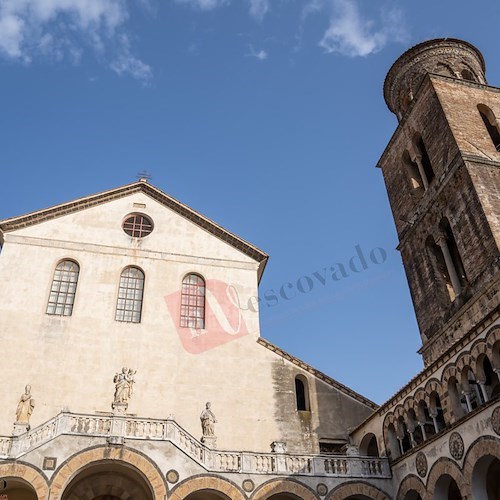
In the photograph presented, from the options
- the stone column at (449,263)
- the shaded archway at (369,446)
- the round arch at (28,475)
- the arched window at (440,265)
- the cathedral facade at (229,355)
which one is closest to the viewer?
the round arch at (28,475)

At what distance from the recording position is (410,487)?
1786 cm

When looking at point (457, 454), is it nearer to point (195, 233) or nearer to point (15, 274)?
point (195, 233)

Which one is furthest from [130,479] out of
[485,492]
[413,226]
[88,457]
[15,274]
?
[413,226]

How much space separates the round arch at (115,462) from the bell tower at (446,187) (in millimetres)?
10463

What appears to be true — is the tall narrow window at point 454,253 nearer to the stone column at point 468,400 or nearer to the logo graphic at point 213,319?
the stone column at point 468,400

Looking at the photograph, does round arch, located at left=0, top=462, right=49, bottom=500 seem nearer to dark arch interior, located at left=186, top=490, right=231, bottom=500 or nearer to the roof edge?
dark arch interior, located at left=186, top=490, right=231, bottom=500

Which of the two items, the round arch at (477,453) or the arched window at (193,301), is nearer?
the round arch at (477,453)

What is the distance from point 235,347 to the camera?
23.8 metres

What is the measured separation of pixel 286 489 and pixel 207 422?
370cm

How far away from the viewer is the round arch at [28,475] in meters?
16.2

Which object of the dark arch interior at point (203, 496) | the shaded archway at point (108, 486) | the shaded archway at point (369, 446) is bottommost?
the dark arch interior at point (203, 496)

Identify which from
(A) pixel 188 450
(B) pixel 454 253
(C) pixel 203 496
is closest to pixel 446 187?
(B) pixel 454 253

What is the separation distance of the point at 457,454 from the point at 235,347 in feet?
35.1

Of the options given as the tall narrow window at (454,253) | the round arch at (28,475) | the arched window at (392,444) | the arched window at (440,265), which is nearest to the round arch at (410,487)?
the arched window at (392,444)
